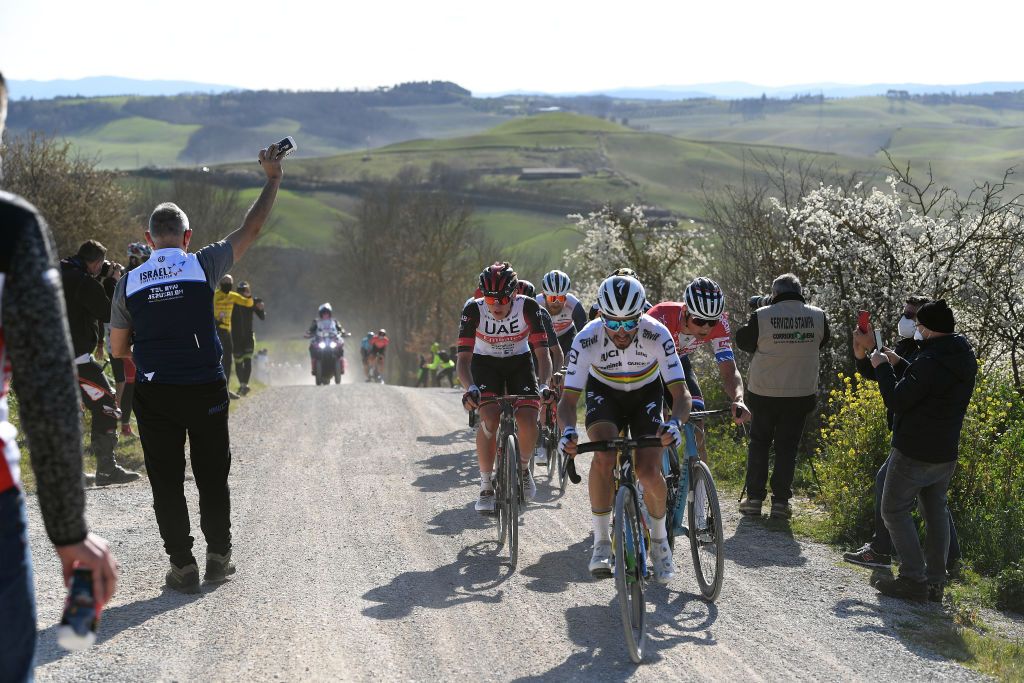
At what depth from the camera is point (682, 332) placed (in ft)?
27.8

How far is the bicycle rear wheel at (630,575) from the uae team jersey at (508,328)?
10.3 ft

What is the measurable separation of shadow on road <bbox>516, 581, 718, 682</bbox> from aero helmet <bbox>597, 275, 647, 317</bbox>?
2.05m

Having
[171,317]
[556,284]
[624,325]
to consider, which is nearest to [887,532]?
[624,325]

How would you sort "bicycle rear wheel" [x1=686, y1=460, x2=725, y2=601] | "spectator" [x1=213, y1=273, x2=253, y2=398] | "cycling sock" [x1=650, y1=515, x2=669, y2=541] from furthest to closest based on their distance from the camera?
"spectator" [x1=213, y1=273, x2=253, y2=398], "bicycle rear wheel" [x1=686, y1=460, x2=725, y2=601], "cycling sock" [x1=650, y1=515, x2=669, y2=541]

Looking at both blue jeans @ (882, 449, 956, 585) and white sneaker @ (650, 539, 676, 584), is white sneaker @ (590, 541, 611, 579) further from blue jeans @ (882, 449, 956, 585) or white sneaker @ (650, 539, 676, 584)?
blue jeans @ (882, 449, 956, 585)

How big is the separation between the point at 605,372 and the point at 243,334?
1409cm

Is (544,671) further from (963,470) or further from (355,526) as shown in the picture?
(963,470)

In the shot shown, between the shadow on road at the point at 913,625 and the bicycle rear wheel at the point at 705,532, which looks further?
the bicycle rear wheel at the point at 705,532

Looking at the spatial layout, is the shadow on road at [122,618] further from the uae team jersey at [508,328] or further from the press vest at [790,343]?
the press vest at [790,343]

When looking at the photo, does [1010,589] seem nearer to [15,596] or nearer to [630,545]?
[630,545]

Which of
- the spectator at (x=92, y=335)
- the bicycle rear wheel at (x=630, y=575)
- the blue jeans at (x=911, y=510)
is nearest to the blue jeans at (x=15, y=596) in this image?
the bicycle rear wheel at (x=630, y=575)

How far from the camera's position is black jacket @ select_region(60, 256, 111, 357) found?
9.98 metres

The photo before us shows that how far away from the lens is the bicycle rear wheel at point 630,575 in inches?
237

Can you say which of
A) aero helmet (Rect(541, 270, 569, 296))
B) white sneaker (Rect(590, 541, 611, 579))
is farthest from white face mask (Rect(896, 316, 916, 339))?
aero helmet (Rect(541, 270, 569, 296))
